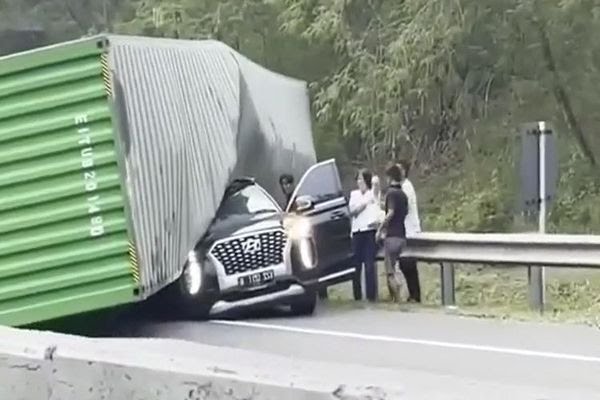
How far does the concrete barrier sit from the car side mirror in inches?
338

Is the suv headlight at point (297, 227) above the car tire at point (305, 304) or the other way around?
above

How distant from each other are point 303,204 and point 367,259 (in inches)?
74.5

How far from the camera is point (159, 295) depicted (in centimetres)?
1338

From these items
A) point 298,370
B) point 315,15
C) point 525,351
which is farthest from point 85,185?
point 315,15

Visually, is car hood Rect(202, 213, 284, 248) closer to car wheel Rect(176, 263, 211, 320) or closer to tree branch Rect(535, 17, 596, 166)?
car wheel Rect(176, 263, 211, 320)

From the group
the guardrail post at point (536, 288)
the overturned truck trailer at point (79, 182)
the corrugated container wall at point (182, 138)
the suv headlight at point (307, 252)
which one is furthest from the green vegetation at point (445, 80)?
the overturned truck trailer at point (79, 182)

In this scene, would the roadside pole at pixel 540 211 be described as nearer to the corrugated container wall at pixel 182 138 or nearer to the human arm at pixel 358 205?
the human arm at pixel 358 205

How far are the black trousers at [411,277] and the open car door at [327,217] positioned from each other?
2.99 ft

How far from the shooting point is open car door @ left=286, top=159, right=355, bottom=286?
45.1 ft

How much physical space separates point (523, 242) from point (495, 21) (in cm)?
1114

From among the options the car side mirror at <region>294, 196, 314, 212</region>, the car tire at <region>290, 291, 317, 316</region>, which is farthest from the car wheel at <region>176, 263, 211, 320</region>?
the car side mirror at <region>294, 196, 314, 212</region>

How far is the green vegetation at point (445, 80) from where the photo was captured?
24234 millimetres

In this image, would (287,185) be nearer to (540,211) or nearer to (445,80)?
(540,211)

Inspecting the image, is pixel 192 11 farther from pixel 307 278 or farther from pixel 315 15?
pixel 307 278
